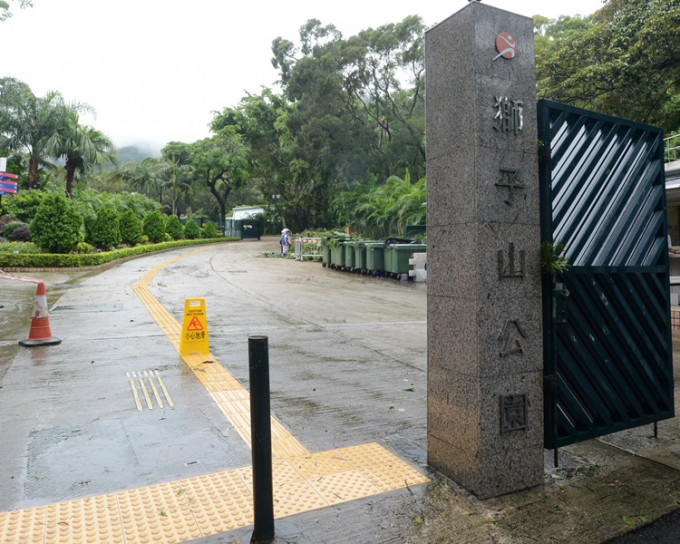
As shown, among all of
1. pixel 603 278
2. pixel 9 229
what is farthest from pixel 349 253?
pixel 603 278

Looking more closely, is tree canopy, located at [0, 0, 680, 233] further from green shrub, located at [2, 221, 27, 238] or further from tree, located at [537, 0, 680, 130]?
green shrub, located at [2, 221, 27, 238]

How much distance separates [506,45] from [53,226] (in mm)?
20130

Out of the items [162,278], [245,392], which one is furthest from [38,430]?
[162,278]

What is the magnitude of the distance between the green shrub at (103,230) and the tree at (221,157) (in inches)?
857

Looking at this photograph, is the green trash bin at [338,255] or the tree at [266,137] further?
the tree at [266,137]

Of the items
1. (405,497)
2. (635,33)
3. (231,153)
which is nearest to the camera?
(405,497)

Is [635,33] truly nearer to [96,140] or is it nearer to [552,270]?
[552,270]

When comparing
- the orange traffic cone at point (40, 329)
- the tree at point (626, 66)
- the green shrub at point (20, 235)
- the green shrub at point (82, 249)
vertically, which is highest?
the tree at point (626, 66)

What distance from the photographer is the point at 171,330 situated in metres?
8.41

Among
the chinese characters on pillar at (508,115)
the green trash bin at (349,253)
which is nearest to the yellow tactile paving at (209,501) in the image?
the chinese characters on pillar at (508,115)

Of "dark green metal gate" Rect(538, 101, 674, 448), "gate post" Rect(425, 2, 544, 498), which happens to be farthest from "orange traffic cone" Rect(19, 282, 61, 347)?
"dark green metal gate" Rect(538, 101, 674, 448)

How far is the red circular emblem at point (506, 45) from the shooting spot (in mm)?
3041

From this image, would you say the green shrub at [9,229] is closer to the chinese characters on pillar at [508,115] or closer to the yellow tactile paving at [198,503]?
the yellow tactile paving at [198,503]

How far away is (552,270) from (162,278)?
50.5 feet
